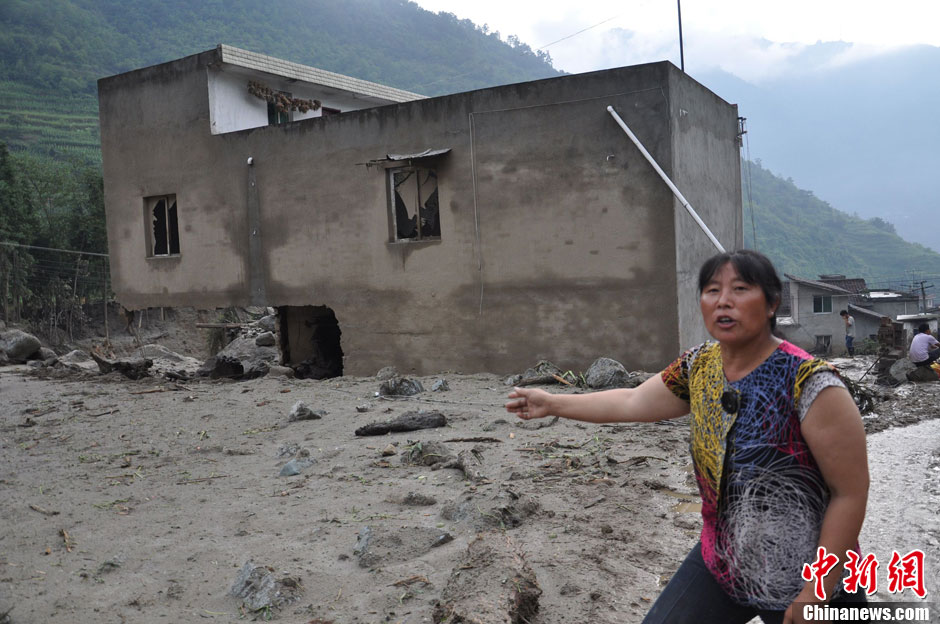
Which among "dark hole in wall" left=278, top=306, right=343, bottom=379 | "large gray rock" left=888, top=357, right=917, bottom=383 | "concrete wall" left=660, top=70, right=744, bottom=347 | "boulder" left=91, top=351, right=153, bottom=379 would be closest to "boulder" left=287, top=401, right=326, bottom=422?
"concrete wall" left=660, top=70, right=744, bottom=347

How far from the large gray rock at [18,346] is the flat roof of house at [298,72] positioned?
330 inches

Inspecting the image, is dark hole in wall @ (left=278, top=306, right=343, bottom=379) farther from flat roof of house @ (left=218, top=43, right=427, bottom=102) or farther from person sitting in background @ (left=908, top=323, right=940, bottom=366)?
person sitting in background @ (left=908, top=323, right=940, bottom=366)

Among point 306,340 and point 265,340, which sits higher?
point 306,340

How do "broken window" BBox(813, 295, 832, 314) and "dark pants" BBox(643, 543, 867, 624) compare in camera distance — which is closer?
"dark pants" BBox(643, 543, 867, 624)

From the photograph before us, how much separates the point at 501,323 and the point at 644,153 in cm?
337

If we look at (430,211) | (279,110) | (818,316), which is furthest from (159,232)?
(818,316)

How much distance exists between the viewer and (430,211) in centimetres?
1245

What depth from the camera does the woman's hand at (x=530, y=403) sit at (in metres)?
2.58

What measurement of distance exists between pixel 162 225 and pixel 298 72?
14.6ft

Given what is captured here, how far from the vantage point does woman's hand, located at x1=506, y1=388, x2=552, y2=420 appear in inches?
102

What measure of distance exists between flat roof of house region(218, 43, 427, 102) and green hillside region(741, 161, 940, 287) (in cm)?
6623

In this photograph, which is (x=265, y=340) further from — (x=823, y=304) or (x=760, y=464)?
(x=823, y=304)

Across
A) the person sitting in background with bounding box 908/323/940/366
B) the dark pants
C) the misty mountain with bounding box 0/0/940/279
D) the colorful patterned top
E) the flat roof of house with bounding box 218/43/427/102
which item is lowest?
the person sitting in background with bounding box 908/323/940/366

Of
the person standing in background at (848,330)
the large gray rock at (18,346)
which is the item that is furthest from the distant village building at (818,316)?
the large gray rock at (18,346)
